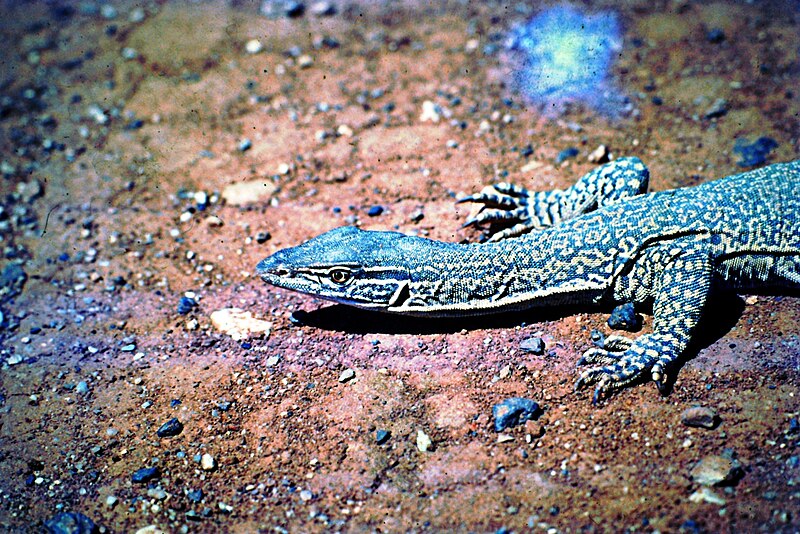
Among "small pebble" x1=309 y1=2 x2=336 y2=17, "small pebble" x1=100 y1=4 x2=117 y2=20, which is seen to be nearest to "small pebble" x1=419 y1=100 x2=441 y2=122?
"small pebble" x1=309 y1=2 x2=336 y2=17

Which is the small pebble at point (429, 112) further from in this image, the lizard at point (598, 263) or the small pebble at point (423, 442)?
the small pebble at point (423, 442)

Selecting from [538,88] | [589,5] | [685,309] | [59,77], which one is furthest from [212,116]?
[685,309]

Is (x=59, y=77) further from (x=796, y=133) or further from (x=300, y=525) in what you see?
(x=796, y=133)

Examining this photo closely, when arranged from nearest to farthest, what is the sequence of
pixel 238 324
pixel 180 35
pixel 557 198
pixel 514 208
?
1. pixel 238 324
2. pixel 557 198
3. pixel 514 208
4. pixel 180 35

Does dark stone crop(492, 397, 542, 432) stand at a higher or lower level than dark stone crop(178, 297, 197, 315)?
higher

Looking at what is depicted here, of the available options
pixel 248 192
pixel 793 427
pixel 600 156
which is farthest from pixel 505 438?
pixel 248 192

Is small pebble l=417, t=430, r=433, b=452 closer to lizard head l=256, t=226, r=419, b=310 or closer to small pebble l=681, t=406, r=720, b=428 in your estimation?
lizard head l=256, t=226, r=419, b=310

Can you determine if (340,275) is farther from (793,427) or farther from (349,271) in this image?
(793,427)

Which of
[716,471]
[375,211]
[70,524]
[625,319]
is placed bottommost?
[70,524]
